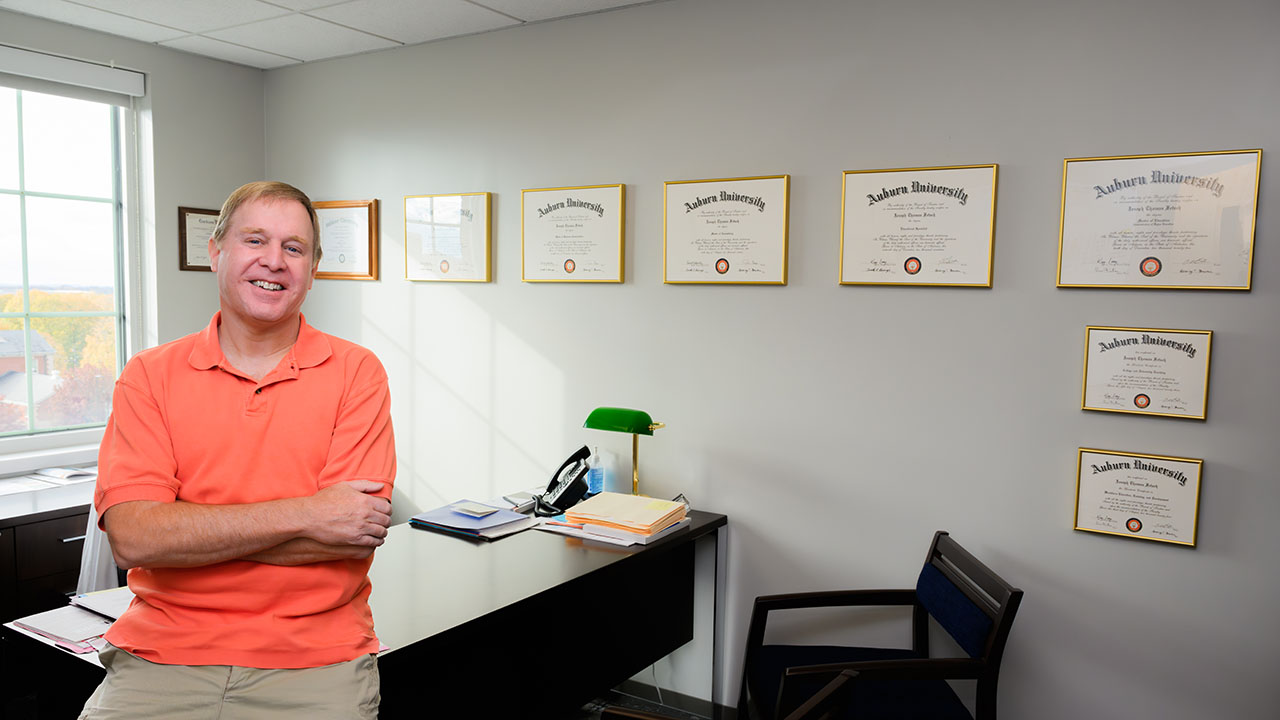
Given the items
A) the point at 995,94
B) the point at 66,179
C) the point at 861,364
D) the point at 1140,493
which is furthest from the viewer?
the point at 66,179

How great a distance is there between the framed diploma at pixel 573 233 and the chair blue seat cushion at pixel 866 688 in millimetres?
1397

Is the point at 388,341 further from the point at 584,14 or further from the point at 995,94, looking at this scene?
the point at 995,94

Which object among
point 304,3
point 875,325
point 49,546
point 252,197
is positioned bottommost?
point 49,546

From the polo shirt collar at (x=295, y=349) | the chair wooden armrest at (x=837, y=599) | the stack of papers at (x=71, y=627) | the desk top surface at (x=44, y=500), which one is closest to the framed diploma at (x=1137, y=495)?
the chair wooden armrest at (x=837, y=599)

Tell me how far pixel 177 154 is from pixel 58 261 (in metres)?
0.66

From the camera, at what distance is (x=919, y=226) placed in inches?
99.0

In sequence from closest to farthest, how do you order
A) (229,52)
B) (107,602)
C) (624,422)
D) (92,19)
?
(107,602) → (624,422) → (92,19) → (229,52)

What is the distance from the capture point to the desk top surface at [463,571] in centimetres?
195

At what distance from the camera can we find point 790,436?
2783mm

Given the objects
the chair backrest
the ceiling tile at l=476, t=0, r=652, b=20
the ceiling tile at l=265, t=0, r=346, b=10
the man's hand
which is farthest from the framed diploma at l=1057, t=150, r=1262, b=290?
the ceiling tile at l=265, t=0, r=346, b=10

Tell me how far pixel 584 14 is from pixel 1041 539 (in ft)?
7.57

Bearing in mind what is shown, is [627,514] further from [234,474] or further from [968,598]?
[234,474]

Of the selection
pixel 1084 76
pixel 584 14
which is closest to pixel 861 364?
pixel 1084 76

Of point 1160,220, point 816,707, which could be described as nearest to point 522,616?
point 816,707
